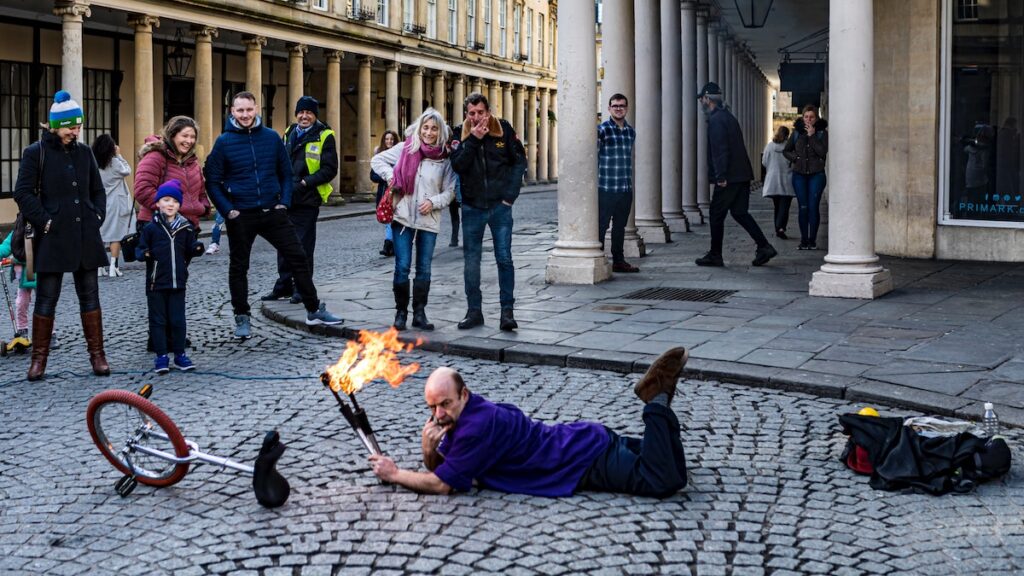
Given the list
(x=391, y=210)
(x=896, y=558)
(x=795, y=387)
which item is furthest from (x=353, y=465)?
(x=391, y=210)

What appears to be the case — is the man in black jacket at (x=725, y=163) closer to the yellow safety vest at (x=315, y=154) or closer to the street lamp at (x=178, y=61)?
the yellow safety vest at (x=315, y=154)

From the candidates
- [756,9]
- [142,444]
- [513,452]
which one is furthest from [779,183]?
[142,444]

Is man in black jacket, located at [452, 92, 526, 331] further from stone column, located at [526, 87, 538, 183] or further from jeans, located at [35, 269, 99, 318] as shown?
stone column, located at [526, 87, 538, 183]

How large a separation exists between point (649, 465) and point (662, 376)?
0.40m

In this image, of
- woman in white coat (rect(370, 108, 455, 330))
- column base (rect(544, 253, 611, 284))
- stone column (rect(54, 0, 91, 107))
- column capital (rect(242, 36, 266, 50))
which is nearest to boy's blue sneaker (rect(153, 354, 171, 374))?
woman in white coat (rect(370, 108, 455, 330))

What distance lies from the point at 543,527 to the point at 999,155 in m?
11.5

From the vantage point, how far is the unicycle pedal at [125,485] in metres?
5.30

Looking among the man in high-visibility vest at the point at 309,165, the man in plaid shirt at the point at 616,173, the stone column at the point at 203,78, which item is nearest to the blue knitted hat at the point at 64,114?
the man in high-visibility vest at the point at 309,165

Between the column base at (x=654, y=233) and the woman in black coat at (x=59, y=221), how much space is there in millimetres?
10191

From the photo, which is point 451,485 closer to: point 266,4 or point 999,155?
point 999,155

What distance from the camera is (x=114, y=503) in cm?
521

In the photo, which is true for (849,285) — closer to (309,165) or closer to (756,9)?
(309,165)

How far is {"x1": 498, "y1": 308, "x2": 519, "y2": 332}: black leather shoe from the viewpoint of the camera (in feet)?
31.5

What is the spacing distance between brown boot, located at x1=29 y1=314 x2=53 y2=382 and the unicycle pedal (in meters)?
3.04
